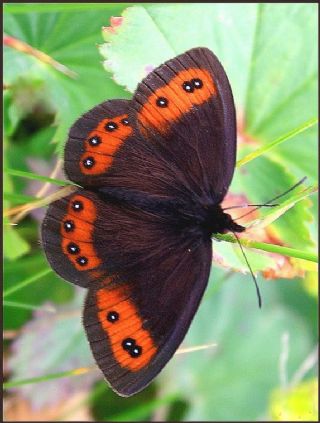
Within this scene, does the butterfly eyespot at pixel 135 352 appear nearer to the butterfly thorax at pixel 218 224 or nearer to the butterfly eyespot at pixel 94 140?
the butterfly thorax at pixel 218 224

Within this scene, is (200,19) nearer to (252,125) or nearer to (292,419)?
(252,125)

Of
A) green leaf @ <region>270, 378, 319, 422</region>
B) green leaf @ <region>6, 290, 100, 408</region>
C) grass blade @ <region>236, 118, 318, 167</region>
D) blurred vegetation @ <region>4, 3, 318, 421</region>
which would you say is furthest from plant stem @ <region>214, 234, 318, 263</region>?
green leaf @ <region>270, 378, 319, 422</region>

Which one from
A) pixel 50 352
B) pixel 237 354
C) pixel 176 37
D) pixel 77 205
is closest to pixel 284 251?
pixel 77 205

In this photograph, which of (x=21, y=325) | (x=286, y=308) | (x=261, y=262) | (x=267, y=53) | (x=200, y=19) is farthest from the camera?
(x=286, y=308)

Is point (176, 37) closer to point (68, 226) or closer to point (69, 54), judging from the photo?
point (69, 54)

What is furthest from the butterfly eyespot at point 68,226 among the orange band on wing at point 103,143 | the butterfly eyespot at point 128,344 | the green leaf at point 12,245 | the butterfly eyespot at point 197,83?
the green leaf at point 12,245

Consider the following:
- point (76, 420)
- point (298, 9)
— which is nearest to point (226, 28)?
point (298, 9)
